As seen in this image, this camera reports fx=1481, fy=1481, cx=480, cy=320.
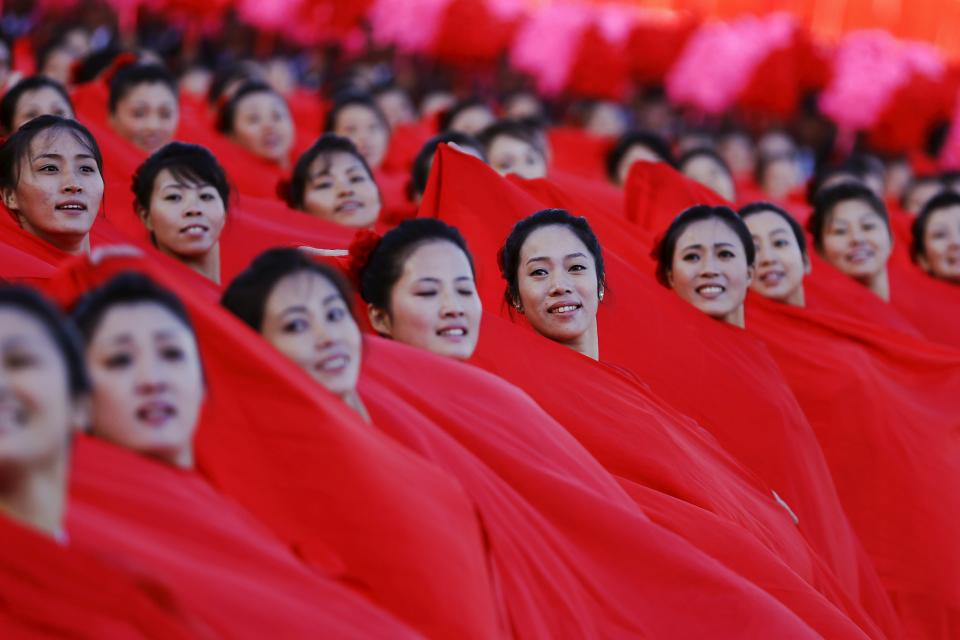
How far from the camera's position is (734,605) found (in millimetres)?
3104

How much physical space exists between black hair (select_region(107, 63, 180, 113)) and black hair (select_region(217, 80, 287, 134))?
55 centimetres

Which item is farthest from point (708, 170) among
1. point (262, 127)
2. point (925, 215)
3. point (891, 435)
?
point (891, 435)

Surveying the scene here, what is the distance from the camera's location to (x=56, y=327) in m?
2.21

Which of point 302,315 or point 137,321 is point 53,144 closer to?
point 302,315

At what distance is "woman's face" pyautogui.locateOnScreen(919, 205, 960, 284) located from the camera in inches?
242

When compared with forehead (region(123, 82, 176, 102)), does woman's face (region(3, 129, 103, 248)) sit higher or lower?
lower

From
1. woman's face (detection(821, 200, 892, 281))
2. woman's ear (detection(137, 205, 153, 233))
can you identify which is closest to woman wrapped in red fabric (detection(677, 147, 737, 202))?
woman's face (detection(821, 200, 892, 281))

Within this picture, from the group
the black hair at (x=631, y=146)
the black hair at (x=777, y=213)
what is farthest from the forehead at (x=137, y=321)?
the black hair at (x=631, y=146)

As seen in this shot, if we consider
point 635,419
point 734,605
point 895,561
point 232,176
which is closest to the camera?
point 734,605

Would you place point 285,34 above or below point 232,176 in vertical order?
above

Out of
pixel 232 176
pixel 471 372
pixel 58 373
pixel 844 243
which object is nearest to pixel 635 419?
pixel 471 372

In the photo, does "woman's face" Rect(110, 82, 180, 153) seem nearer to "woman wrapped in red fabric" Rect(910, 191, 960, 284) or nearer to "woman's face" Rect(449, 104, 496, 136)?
"woman's face" Rect(449, 104, 496, 136)

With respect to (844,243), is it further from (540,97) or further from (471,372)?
(540,97)

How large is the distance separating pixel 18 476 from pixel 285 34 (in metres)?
7.97
